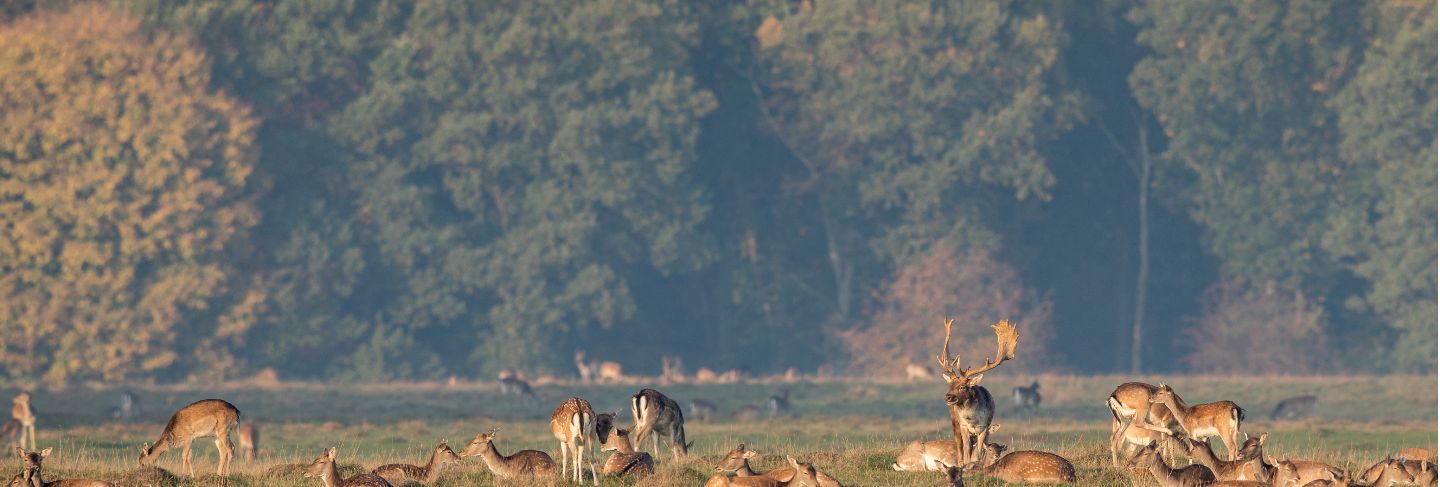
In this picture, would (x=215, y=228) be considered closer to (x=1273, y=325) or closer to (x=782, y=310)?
(x=782, y=310)

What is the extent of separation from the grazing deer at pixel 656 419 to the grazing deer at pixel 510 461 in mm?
2429

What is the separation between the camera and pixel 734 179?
70.2 metres

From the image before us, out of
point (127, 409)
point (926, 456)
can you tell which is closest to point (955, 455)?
point (926, 456)

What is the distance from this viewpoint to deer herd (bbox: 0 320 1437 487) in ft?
65.5

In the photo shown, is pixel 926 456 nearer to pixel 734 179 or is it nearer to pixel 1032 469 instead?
pixel 1032 469

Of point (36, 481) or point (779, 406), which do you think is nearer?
point (36, 481)

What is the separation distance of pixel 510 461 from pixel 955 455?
14.0ft

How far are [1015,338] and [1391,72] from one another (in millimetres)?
43223

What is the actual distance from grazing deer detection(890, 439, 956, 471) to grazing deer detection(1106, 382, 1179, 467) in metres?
2.09

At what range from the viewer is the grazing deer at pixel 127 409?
1651 inches

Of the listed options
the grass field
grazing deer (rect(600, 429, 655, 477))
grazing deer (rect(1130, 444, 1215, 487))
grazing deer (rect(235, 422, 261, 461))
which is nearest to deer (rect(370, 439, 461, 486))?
the grass field

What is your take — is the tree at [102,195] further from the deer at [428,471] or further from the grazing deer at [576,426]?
the grazing deer at [576,426]

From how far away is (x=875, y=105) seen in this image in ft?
216

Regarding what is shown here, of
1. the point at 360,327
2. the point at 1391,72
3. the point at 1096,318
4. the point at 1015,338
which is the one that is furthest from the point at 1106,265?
the point at 1015,338
